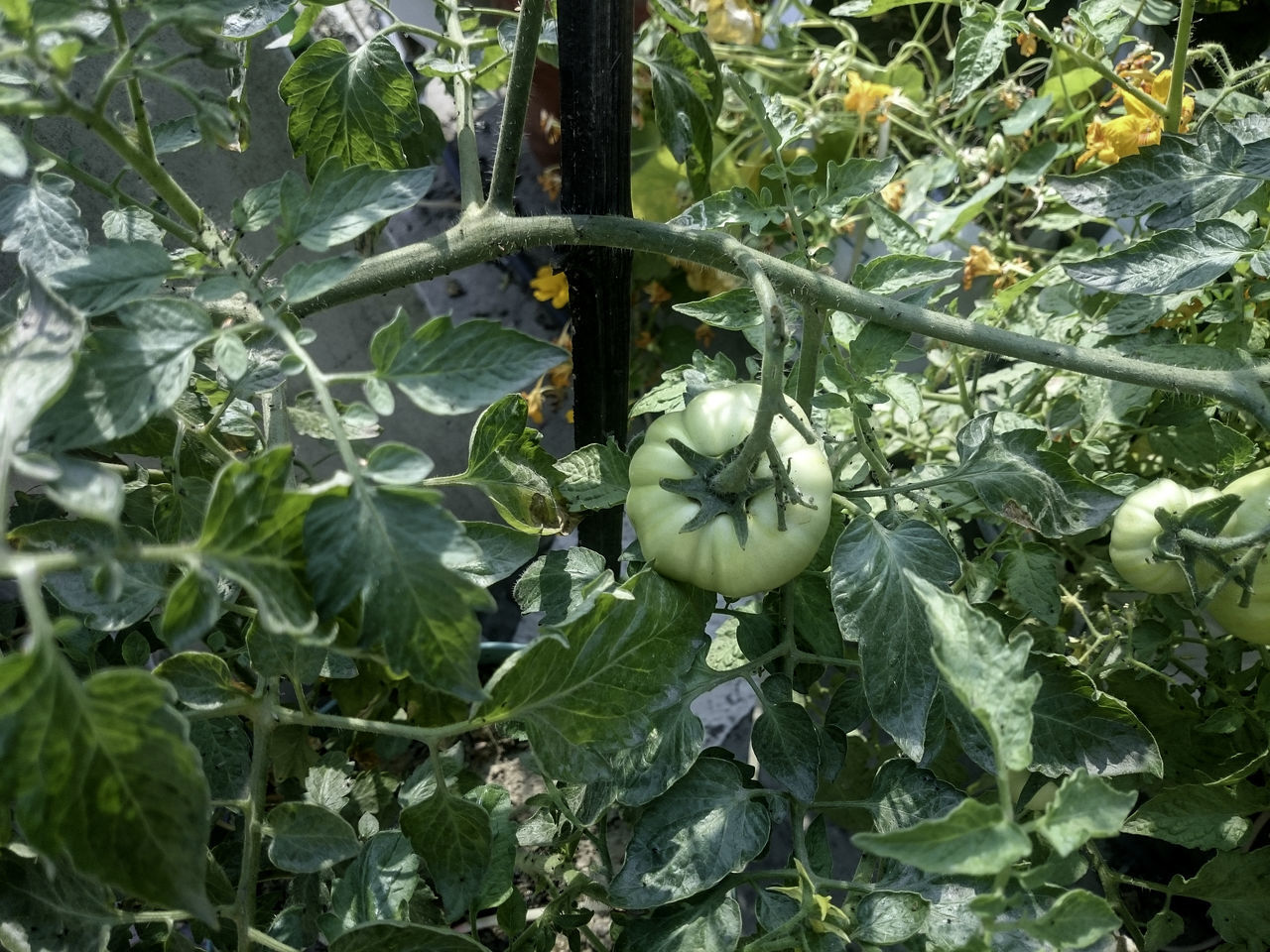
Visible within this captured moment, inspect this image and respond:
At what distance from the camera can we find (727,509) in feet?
1.88

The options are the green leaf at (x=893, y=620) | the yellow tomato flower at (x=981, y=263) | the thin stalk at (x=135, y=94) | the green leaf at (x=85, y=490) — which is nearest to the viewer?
the green leaf at (x=85, y=490)

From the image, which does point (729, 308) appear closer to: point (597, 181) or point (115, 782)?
point (597, 181)

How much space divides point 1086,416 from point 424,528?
0.59 m

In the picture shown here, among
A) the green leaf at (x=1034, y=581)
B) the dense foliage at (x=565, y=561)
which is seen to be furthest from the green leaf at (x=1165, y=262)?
the green leaf at (x=1034, y=581)

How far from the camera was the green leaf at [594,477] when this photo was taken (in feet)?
2.09

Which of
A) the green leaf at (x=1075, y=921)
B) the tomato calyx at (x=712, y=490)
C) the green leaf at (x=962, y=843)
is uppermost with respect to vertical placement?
the tomato calyx at (x=712, y=490)

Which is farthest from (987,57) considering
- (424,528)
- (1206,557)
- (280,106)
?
(280,106)

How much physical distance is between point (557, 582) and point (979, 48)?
0.51 meters

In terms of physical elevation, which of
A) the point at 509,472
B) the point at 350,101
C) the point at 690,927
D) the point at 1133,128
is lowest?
the point at 690,927

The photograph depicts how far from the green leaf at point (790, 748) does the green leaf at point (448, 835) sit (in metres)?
0.18

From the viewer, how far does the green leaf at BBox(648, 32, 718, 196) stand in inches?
26.6

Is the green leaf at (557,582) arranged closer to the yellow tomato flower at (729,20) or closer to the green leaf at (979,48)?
the green leaf at (979,48)

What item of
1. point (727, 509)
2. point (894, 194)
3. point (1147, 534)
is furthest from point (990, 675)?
point (894, 194)

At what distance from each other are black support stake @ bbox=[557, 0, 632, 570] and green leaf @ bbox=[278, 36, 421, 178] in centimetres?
11
